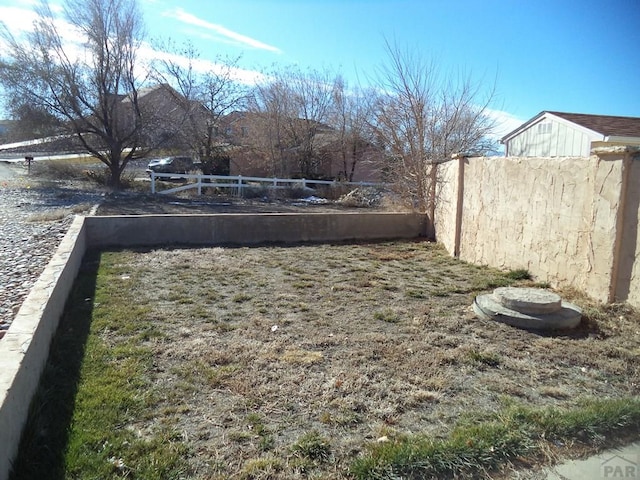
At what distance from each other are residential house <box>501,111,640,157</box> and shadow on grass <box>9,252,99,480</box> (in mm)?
13720

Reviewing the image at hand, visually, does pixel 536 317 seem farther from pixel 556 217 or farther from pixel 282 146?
pixel 282 146

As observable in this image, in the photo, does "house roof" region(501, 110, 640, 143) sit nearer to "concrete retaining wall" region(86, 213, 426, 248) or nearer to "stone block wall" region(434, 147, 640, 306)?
"concrete retaining wall" region(86, 213, 426, 248)

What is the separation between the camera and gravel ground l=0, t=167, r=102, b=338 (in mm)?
5164

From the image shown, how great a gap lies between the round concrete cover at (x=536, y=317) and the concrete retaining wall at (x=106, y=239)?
14.9ft

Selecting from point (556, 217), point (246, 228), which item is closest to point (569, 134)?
point (556, 217)

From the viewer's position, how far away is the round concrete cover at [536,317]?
4953 millimetres

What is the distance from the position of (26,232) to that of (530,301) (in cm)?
902

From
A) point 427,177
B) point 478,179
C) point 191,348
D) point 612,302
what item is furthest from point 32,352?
point 427,177

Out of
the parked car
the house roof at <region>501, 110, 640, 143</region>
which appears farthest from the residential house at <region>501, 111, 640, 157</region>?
the parked car

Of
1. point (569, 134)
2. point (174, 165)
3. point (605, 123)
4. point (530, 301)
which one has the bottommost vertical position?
point (530, 301)

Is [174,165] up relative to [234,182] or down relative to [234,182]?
up

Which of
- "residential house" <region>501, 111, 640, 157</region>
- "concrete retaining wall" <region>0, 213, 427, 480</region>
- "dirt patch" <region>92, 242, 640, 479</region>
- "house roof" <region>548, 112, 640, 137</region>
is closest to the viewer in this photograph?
"concrete retaining wall" <region>0, 213, 427, 480</region>

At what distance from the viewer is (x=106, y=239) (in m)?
9.38

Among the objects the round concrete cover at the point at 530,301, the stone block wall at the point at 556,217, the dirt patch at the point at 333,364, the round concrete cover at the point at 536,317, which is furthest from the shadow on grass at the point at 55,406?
the stone block wall at the point at 556,217
